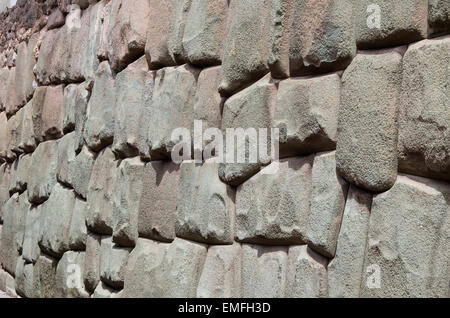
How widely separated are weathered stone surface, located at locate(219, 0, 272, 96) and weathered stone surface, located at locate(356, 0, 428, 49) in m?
0.41

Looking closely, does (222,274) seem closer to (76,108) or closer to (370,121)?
(370,121)

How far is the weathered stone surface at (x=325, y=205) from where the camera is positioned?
1.86 metres

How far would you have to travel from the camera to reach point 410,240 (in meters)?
1.61

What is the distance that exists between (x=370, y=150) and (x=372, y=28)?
0.89ft

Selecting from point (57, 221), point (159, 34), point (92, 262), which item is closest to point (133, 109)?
point (159, 34)

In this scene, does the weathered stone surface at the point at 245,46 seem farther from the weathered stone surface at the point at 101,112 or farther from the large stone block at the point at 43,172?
the large stone block at the point at 43,172

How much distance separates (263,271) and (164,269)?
1.85ft

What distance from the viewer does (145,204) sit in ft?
9.15

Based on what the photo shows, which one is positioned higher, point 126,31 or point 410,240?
point 126,31

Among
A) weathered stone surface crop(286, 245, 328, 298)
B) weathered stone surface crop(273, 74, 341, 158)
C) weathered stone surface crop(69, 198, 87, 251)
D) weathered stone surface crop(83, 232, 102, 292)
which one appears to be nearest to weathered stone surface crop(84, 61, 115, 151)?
weathered stone surface crop(69, 198, 87, 251)

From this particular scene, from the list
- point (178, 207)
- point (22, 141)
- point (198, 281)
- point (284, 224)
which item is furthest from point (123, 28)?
point (22, 141)

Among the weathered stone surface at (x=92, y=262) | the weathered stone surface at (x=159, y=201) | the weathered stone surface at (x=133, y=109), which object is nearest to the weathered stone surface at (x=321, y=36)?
the weathered stone surface at (x=159, y=201)

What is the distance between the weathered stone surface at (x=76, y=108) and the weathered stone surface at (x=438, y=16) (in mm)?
2304

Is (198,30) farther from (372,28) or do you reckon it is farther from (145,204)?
(372,28)
